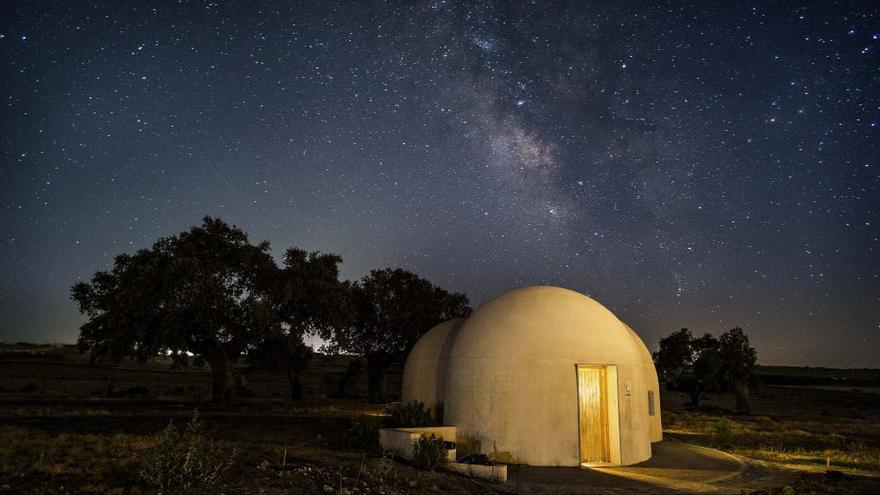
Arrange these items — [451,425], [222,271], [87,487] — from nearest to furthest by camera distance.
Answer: [87,487], [451,425], [222,271]

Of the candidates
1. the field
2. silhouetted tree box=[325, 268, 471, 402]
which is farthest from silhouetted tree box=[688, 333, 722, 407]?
silhouetted tree box=[325, 268, 471, 402]

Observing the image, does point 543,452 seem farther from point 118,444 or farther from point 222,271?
point 222,271

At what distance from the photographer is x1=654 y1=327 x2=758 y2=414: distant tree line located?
37375 millimetres

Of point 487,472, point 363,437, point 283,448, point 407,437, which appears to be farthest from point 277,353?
point 487,472

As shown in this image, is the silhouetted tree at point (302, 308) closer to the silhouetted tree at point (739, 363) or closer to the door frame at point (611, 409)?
the door frame at point (611, 409)

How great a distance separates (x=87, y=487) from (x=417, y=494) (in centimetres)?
477

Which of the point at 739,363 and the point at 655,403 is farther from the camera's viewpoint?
the point at 739,363

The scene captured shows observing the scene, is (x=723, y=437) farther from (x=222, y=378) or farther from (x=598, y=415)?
(x=222, y=378)

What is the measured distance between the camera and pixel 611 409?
46.3 ft

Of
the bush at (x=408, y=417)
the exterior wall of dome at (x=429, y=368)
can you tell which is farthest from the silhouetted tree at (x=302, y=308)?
the bush at (x=408, y=417)

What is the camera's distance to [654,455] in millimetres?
15141

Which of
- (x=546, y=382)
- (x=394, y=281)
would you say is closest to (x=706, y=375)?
(x=394, y=281)

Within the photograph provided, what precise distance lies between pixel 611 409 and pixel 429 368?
238 inches

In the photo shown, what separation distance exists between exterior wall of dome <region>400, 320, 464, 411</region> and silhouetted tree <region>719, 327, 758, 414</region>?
2564 cm
